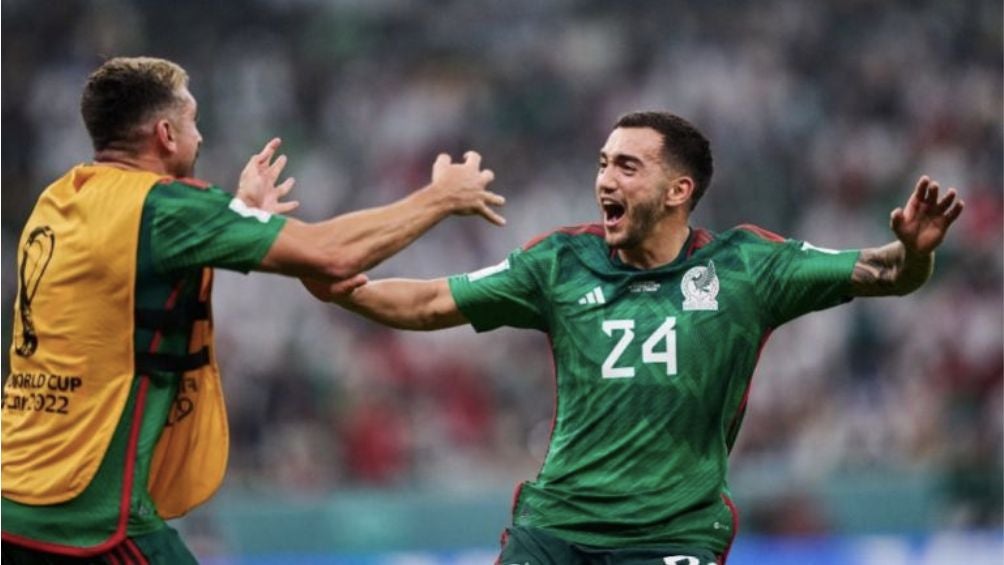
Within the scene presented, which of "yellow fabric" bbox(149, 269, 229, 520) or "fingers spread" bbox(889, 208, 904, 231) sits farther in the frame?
"fingers spread" bbox(889, 208, 904, 231)

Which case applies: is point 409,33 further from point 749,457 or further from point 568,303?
point 568,303

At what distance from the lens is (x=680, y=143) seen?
7.25 meters

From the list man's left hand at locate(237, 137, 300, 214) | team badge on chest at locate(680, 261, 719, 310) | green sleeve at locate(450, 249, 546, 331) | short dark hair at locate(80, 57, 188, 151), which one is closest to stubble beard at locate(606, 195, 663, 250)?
team badge on chest at locate(680, 261, 719, 310)

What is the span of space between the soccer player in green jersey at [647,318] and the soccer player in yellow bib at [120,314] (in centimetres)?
94

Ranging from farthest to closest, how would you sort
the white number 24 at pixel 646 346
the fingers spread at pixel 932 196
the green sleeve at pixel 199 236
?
the white number 24 at pixel 646 346 < the fingers spread at pixel 932 196 < the green sleeve at pixel 199 236

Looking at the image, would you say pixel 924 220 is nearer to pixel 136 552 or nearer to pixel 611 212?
pixel 611 212

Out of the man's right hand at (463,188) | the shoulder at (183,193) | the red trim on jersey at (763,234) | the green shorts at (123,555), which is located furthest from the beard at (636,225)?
the green shorts at (123,555)

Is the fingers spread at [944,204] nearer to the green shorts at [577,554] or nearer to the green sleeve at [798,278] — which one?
the green sleeve at [798,278]

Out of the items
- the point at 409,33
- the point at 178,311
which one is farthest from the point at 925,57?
the point at 178,311

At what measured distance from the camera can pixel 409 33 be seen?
21.5 metres

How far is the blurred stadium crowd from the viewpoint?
612 inches

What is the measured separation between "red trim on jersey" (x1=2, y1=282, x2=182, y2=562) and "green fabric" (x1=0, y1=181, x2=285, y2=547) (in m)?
0.01

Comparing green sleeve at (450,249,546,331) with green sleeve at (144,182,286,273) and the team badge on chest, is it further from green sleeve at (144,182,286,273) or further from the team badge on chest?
green sleeve at (144,182,286,273)

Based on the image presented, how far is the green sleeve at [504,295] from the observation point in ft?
23.2
